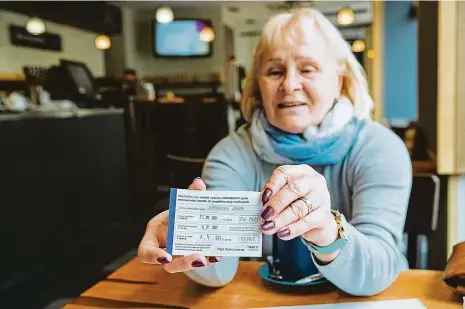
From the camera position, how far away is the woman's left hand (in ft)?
1.93

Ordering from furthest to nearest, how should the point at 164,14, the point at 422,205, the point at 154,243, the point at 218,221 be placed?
the point at 164,14 → the point at 422,205 → the point at 154,243 → the point at 218,221

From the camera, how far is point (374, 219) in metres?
0.87

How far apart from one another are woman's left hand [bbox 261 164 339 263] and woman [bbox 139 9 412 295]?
7cm

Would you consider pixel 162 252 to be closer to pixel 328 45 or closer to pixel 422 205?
pixel 328 45

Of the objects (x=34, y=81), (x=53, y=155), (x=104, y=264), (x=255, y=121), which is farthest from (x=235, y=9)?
(x=255, y=121)

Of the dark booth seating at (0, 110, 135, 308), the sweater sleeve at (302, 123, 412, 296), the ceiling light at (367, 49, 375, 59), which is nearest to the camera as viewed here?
the sweater sleeve at (302, 123, 412, 296)

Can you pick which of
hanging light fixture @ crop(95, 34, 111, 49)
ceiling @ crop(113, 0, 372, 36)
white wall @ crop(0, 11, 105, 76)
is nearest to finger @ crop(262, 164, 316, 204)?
ceiling @ crop(113, 0, 372, 36)

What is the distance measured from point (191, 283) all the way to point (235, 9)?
16.2ft

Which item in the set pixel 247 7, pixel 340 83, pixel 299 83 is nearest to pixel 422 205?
pixel 340 83

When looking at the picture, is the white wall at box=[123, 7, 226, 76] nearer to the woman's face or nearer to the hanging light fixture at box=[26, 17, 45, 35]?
the hanging light fixture at box=[26, 17, 45, 35]

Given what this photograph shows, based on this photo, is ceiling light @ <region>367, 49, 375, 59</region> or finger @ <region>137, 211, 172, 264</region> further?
ceiling light @ <region>367, 49, 375, 59</region>

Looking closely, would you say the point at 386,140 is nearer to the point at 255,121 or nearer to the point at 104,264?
the point at 255,121

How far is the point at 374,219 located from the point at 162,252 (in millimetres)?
384

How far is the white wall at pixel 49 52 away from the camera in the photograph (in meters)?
4.72
